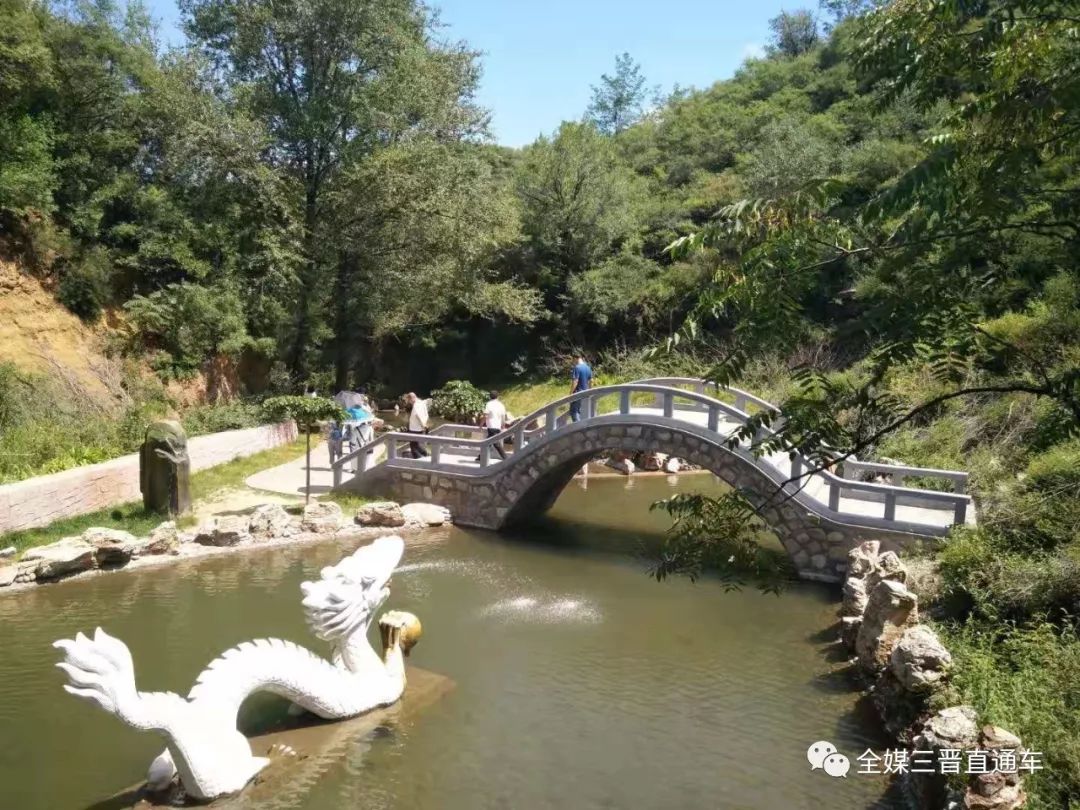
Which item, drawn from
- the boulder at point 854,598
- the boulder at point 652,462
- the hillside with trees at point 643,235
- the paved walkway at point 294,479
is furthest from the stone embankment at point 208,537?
the boulder at point 854,598

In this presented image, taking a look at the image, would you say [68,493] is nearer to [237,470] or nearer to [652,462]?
[237,470]

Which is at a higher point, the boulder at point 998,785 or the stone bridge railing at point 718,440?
the stone bridge railing at point 718,440

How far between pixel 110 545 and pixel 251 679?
5.73m

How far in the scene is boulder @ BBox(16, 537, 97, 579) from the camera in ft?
35.6

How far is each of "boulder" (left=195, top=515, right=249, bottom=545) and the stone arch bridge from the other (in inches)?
125

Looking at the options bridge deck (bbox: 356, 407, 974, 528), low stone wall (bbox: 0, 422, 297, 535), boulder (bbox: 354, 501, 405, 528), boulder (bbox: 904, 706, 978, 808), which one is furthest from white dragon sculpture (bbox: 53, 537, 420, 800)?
low stone wall (bbox: 0, 422, 297, 535)

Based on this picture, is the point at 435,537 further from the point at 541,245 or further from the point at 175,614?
the point at 541,245

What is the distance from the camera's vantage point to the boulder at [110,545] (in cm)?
1138

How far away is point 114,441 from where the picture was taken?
15.1m

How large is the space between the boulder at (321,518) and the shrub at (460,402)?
839cm

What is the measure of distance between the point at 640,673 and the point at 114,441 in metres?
10.8

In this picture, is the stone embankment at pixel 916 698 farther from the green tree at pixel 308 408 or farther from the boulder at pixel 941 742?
the green tree at pixel 308 408

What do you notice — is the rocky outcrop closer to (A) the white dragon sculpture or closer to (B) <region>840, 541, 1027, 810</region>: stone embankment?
(B) <region>840, 541, 1027, 810</region>: stone embankment

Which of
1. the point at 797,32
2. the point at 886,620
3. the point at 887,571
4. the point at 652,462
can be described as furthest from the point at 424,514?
the point at 797,32
